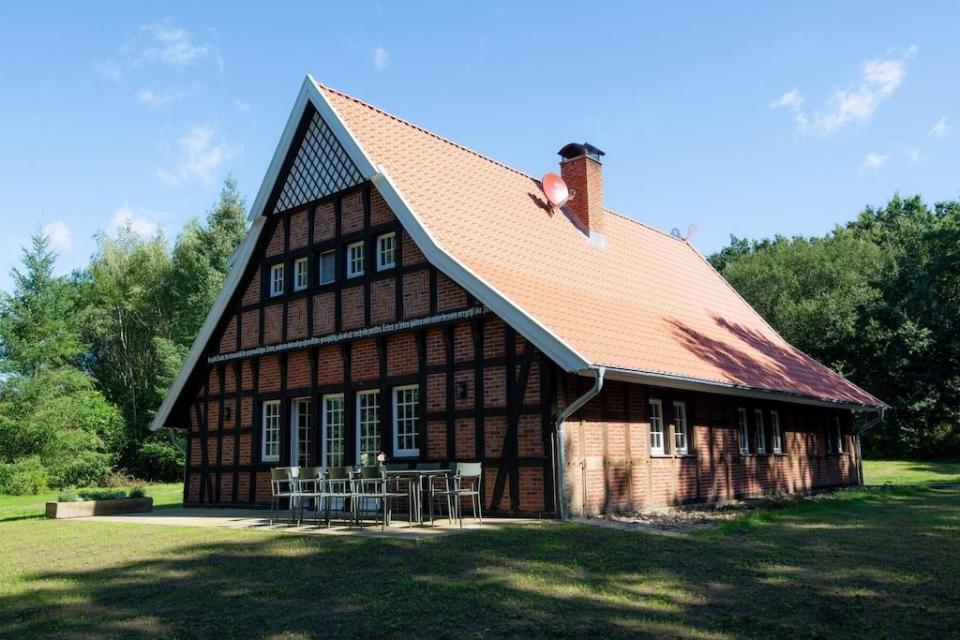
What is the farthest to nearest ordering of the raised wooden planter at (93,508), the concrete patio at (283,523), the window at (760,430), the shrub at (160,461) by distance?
the shrub at (160,461)
the window at (760,430)
the raised wooden planter at (93,508)
the concrete patio at (283,523)

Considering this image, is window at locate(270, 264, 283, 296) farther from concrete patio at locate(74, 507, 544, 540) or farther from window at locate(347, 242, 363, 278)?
concrete patio at locate(74, 507, 544, 540)

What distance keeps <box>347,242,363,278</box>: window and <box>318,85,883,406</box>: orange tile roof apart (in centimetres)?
167

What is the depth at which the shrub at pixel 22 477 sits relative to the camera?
2856 cm

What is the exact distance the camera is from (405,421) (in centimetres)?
1320

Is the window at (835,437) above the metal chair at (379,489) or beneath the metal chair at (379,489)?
above

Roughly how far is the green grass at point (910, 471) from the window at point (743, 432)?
6678 mm

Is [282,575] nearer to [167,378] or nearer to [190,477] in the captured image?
[190,477]

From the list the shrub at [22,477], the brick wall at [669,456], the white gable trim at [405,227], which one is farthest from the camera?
the shrub at [22,477]

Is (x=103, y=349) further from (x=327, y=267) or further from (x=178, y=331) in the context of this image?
(x=327, y=267)

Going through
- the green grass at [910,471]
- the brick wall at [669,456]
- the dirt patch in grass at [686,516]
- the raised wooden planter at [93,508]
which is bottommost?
the green grass at [910,471]

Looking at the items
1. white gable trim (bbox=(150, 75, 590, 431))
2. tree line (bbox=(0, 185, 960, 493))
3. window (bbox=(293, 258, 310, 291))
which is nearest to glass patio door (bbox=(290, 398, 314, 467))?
window (bbox=(293, 258, 310, 291))

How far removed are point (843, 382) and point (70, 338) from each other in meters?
28.3

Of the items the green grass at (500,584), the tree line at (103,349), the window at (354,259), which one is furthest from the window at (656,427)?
the tree line at (103,349)

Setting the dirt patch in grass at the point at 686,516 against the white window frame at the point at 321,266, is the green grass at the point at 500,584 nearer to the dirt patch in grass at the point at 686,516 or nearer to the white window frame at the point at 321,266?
the dirt patch in grass at the point at 686,516
